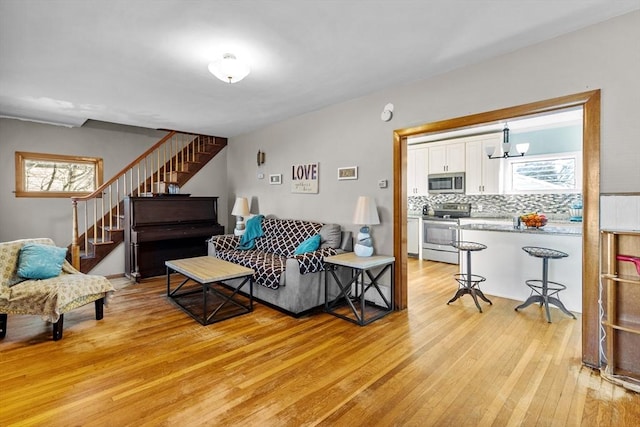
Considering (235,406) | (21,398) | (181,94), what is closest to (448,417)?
(235,406)

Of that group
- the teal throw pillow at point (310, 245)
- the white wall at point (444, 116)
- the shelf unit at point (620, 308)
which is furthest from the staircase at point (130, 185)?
the shelf unit at point (620, 308)

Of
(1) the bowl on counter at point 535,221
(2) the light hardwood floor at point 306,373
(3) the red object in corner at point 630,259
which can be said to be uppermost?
(1) the bowl on counter at point 535,221

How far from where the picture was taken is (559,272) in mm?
3494

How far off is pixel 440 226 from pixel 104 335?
17.4ft

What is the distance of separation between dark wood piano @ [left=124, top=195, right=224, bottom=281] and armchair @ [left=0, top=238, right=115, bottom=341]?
1.71 m

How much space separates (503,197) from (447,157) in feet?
4.10

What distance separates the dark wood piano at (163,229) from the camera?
4.76m

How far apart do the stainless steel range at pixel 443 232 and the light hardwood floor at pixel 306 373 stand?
8.23 feet

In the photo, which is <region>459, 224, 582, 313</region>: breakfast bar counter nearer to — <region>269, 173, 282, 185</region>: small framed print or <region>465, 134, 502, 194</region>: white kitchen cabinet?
<region>465, 134, 502, 194</region>: white kitchen cabinet

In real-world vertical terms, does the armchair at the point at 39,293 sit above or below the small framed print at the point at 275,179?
below

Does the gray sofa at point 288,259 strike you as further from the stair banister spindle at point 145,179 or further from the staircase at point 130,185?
the stair banister spindle at point 145,179

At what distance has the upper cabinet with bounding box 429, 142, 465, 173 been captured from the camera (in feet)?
19.9

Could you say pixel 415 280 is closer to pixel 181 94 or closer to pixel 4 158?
pixel 181 94

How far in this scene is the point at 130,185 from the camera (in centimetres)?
561
